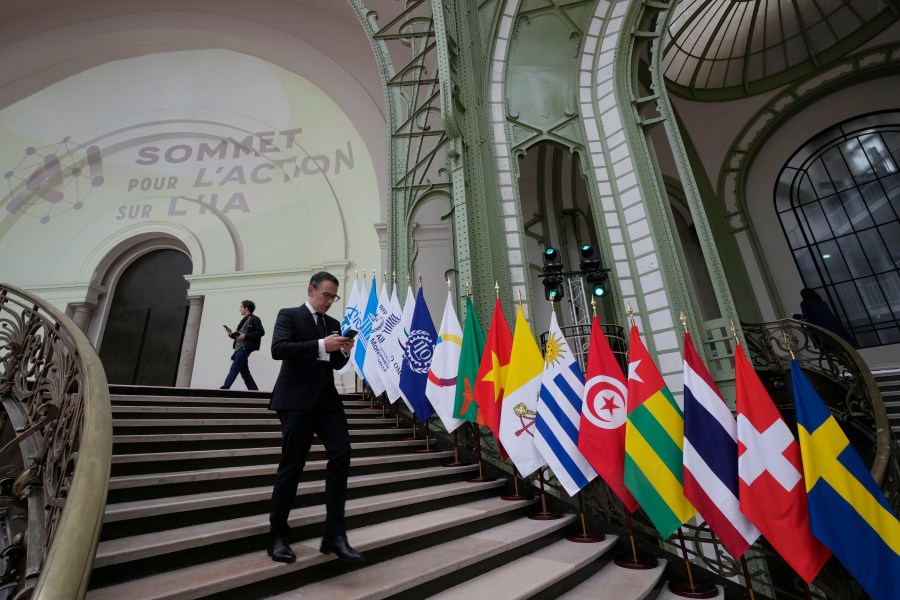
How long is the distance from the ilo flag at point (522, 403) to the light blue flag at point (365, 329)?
7.66ft

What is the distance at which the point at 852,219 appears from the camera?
35.5 ft

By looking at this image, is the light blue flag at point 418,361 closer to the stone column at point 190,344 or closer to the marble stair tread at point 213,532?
the marble stair tread at point 213,532

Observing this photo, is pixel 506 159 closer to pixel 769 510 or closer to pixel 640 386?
pixel 640 386

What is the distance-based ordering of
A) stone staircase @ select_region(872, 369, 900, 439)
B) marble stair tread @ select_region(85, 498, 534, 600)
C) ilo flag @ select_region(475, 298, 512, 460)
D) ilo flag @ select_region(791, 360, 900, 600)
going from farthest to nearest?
stone staircase @ select_region(872, 369, 900, 439)
ilo flag @ select_region(475, 298, 512, 460)
ilo flag @ select_region(791, 360, 900, 600)
marble stair tread @ select_region(85, 498, 534, 600)

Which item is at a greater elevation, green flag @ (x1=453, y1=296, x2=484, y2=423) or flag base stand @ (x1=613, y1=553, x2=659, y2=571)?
green flag @ (x1=453, y1=296, x2=484, y2=423)

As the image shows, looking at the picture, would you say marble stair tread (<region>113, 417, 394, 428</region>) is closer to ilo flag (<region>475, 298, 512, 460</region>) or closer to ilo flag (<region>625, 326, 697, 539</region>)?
ilo flag (<region>475, 298, 512, 460</region>)

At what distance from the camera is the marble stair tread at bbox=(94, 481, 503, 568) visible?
1.79 meters

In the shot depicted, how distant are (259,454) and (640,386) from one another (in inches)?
116

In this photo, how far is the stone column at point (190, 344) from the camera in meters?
9.09

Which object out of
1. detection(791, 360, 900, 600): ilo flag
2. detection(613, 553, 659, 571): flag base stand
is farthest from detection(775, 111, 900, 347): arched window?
detection(613, 553, 659, 571): flag base stand

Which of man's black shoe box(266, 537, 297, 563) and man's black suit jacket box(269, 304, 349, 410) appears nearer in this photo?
man's black shoe box(266, 537, 297, 563)

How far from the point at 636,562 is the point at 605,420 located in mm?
910

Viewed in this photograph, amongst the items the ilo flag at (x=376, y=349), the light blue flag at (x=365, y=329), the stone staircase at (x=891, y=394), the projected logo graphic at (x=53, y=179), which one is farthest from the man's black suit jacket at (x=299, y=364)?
the projected logo graphic at (x=53, y=179)

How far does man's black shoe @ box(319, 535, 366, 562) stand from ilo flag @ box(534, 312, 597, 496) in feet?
5.75
